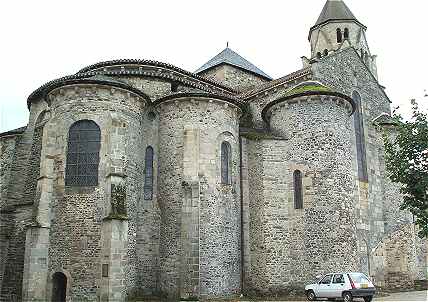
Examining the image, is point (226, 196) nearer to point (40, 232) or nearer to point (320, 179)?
point (320, 179)

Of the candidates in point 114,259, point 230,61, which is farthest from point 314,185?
point 230,61

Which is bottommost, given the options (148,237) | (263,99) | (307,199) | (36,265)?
(36,265)

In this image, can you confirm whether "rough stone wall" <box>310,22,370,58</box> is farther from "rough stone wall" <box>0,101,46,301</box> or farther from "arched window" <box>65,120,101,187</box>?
"arched window" <box>65,120,101,187</box>

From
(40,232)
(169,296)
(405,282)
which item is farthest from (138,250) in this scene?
(405,282)

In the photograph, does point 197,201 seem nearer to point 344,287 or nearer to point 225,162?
point 225,162

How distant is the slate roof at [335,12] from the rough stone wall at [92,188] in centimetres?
2101

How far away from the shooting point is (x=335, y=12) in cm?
3528

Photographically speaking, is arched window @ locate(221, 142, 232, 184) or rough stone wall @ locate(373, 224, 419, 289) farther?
rough stone wall @ locate(373, 224, 419, 289)

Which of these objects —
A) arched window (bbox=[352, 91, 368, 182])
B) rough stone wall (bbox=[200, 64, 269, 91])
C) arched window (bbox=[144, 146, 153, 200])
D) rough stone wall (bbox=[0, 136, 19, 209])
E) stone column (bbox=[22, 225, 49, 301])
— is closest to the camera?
stone column (bbox=[22, 225, 49, 301])

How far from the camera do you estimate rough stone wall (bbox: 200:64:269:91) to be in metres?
30.5

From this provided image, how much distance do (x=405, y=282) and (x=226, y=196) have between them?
1135cm

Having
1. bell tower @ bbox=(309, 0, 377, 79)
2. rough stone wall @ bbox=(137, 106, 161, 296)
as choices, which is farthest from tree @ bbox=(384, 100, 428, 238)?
bell tower @ bbox=(309, 0, 377, 79)

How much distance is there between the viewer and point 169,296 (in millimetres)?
18312

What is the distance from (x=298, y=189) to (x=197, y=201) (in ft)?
17.2
